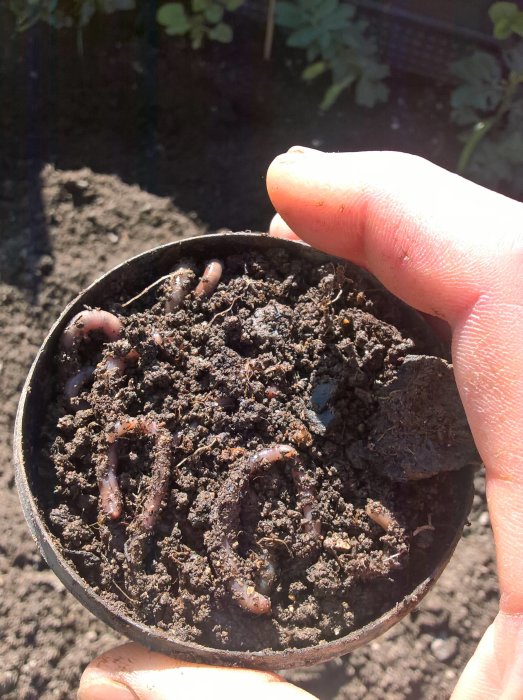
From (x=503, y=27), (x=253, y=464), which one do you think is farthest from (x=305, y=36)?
(x=253, y=464)

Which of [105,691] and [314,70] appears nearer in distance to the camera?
[105,691]

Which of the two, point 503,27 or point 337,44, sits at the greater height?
point 503,27

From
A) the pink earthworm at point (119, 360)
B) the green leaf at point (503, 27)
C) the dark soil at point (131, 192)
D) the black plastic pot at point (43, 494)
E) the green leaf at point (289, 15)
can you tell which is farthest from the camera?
the green leaf at point (289, 15)

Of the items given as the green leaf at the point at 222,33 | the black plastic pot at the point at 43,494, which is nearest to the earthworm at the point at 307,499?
the black plastic pot at the point at 43,494

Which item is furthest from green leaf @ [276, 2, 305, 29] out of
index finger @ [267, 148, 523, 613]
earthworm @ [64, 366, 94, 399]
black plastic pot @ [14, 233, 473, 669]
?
earthworm @ [64, 366, 94, 399]

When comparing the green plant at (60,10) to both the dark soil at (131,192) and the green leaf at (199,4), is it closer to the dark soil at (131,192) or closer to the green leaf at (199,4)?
the dark soil at (131,192)

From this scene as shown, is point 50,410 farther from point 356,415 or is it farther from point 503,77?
point 503,77

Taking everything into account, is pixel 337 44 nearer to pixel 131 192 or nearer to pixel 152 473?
pixel 131 192
